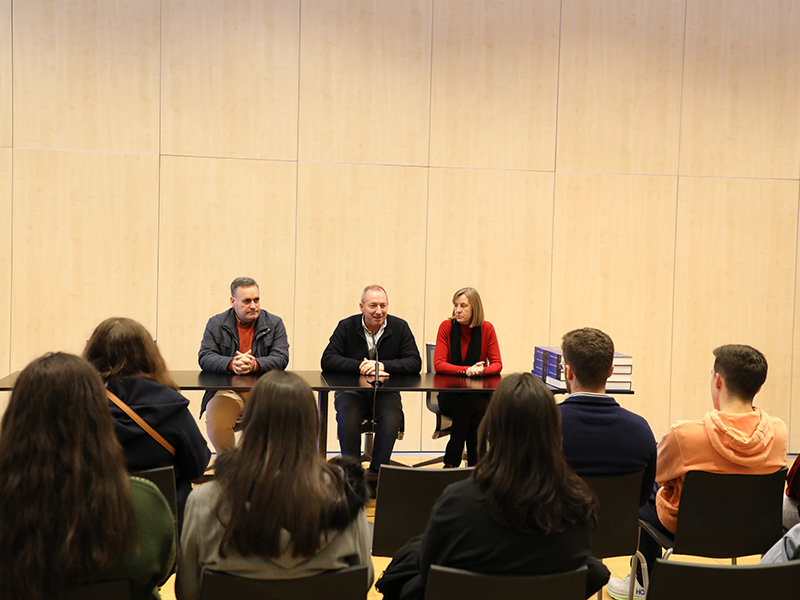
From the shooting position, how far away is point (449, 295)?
20.2 ft

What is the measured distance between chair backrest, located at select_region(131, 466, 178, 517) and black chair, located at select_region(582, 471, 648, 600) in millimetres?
1419

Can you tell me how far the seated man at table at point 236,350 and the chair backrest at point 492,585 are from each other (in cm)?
288

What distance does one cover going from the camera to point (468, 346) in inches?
200

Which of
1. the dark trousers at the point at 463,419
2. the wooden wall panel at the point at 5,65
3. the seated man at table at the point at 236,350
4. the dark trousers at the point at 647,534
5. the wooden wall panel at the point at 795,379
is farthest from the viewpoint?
the wooden wall panel at the point at 795,379

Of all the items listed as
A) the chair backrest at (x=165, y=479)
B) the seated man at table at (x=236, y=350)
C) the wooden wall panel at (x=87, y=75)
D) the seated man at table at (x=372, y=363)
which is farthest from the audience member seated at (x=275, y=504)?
the wooden wall panel at (x=87, y=75)

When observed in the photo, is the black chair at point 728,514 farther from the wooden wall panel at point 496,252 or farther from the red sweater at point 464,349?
the wooden wall panel at point 496,252

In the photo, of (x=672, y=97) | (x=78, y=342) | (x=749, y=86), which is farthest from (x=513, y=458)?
(x=749, y=86)

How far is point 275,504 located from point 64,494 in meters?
0.45

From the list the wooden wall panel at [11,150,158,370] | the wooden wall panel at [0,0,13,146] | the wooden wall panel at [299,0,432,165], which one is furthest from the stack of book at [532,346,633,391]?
the wooden wall panel at [0,0,13,146]

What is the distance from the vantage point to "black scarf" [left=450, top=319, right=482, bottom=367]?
504 centimetres

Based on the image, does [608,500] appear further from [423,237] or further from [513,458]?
[423,237]

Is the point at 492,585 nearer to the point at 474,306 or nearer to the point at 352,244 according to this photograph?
the point at 474,306

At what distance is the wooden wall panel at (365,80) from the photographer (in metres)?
5.90

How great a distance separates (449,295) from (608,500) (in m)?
3.57
